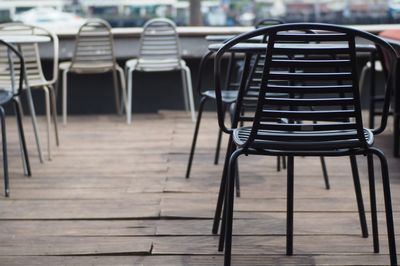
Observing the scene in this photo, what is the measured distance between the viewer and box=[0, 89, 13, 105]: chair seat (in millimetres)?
2996

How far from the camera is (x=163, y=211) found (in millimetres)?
2682

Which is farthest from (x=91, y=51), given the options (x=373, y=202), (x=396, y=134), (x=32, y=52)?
(x=373, y=202)

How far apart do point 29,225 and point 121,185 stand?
27.1 inches

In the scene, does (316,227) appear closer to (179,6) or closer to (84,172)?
(84,172)

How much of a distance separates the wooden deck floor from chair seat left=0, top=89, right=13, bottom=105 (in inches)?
16.2

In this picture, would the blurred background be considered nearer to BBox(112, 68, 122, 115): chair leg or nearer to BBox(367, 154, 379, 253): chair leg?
BBox(112, 68, 122, 115): chair leg

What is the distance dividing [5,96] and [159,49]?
199 centimetres

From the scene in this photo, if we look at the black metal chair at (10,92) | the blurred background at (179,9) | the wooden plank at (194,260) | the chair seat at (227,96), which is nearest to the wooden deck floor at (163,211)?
the wooden plank at (194,260)

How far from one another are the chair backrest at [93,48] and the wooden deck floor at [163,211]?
0.98 meters

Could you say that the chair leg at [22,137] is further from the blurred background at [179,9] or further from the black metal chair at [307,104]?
the blurred background at [179,9]

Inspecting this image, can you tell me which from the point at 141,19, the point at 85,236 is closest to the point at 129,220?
the point at 85,236

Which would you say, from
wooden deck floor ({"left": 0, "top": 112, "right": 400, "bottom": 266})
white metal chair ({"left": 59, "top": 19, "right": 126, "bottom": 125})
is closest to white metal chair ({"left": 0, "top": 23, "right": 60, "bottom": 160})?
wooden deck floor ({"left": 0, "top": 112, "right": 400, "bottom": 266})

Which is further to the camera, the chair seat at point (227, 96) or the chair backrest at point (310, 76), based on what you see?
the chair seat at point (227, 96)

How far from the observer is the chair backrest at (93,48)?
15.9 ft
